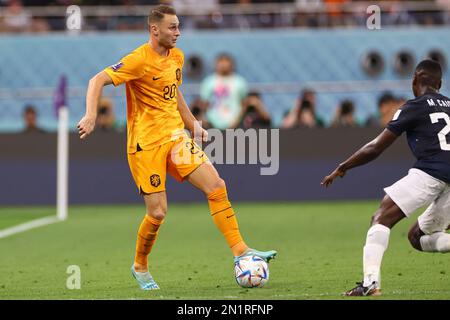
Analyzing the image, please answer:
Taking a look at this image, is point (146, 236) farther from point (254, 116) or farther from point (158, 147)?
point (254, 116)

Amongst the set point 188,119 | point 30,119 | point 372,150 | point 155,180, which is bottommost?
point 155,180

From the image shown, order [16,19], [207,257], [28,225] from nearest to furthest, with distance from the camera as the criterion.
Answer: [207,257], [28,225], [16,19]

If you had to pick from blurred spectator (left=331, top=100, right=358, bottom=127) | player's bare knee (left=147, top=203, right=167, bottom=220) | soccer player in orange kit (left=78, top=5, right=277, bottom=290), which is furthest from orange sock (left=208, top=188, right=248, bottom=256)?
blurred spectator (left=331, top=100, right=358, bottom=127)

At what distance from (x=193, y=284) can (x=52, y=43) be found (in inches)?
549

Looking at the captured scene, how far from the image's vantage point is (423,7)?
2267cm

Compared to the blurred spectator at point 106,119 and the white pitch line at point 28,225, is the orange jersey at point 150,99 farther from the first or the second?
the blurred spectator at point 106,119

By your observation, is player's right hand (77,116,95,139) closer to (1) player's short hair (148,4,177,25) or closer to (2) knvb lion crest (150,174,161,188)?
(2) knvb lion crest (150,174,161,188)

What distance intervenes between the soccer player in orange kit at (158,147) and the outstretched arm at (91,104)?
0.25 m

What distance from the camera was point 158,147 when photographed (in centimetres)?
971

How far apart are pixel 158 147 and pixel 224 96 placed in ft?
35.9

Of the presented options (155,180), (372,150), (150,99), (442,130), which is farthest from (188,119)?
(442,130)

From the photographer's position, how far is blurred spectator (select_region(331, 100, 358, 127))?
65.8 ft

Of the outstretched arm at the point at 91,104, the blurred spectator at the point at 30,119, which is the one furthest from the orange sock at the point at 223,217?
the blurred spectator at the point at 30,119
